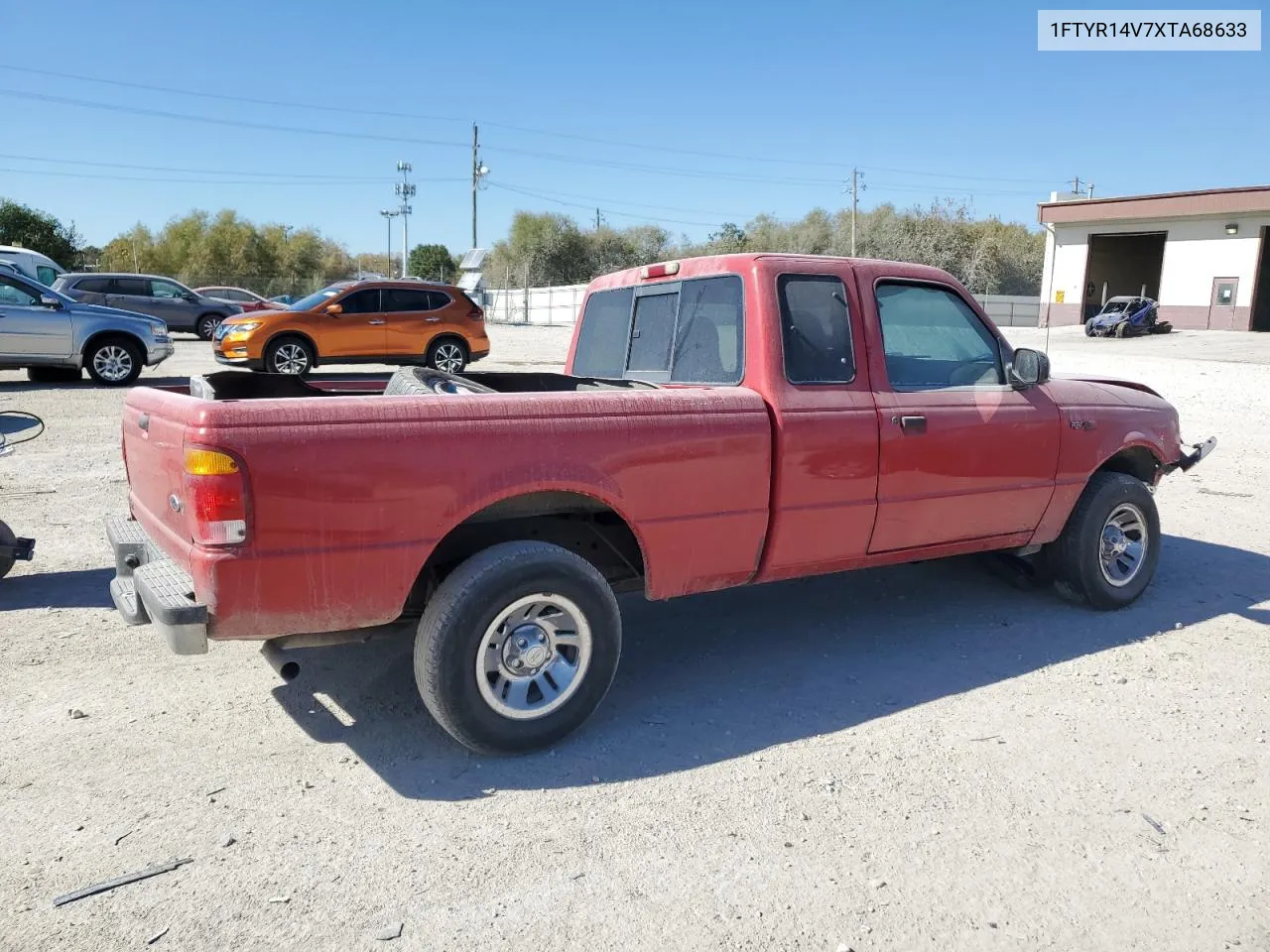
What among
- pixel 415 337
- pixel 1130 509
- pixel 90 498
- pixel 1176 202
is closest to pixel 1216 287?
pixel 1176 202

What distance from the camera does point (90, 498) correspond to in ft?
24.5

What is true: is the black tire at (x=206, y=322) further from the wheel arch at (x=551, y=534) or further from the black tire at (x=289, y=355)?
the wheel arch at (x=551, y=534)

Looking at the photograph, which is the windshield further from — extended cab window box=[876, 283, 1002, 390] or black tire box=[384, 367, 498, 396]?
extended cab window box=[876, 283, 1002, 390]

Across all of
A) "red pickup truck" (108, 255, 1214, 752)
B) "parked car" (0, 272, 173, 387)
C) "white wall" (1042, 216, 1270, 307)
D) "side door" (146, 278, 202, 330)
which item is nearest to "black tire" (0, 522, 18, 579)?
"red pickup truck" (108, 255, 1214, 752)

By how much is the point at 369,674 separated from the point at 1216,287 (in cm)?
4323

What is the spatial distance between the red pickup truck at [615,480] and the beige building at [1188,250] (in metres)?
32.9

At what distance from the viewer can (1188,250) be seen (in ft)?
129

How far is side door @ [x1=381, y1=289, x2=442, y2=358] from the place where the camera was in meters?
16.9

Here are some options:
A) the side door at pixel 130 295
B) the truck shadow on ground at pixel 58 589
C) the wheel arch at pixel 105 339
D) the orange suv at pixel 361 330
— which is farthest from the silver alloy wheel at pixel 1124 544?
the side door at pixel 130 295

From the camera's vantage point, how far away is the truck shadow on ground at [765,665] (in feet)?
11.8

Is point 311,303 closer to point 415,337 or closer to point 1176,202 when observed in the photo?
point 415,337

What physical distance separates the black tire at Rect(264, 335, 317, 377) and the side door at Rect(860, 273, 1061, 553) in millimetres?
13349

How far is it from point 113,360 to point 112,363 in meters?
0.05

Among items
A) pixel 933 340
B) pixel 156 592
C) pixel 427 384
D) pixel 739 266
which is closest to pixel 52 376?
pixel 427 384
